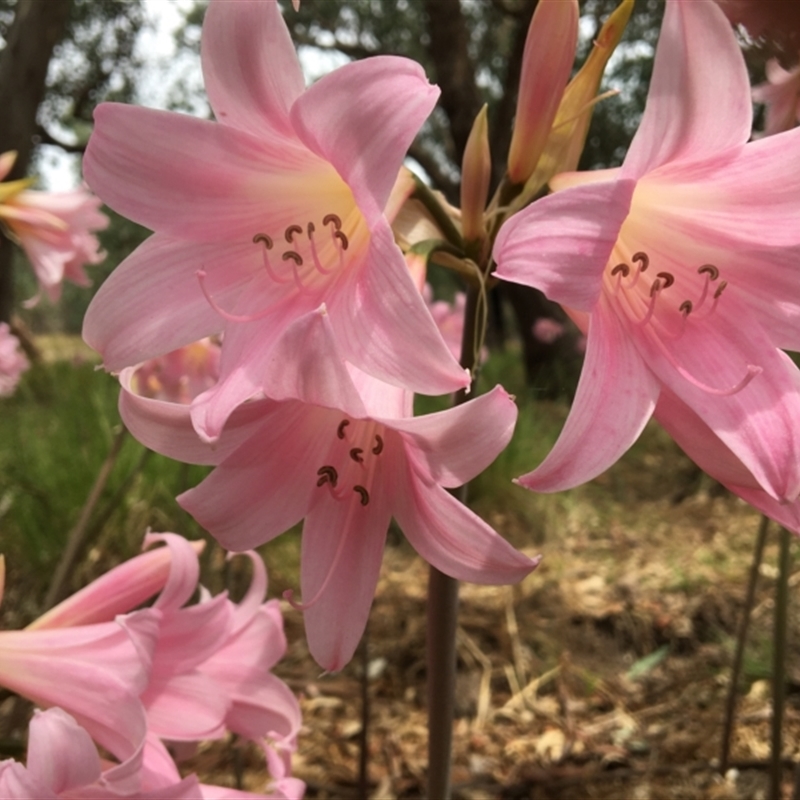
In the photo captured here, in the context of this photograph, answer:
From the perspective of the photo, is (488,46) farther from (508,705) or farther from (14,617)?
(14,617)

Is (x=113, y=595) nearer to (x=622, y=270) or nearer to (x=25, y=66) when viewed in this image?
(x=622, y=270)

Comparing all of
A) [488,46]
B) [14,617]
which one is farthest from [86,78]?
[14,617]

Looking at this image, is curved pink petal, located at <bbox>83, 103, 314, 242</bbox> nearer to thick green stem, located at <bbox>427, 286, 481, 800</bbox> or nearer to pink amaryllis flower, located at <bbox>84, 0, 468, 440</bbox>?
pink amaryllis flower, located at <bbox>84, 0, 468, 440</bbox>

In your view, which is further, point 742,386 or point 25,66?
point 25,66

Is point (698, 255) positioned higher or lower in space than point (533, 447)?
higher

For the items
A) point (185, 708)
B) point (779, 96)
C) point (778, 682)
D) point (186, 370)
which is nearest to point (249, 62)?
point (779, 96)

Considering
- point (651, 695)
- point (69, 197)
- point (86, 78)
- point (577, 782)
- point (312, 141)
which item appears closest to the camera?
point (312, 141)

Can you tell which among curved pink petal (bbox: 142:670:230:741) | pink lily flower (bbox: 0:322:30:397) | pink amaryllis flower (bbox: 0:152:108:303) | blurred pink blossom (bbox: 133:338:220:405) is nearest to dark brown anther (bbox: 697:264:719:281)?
curved pink petal (bbox: 142:670:230:741)
